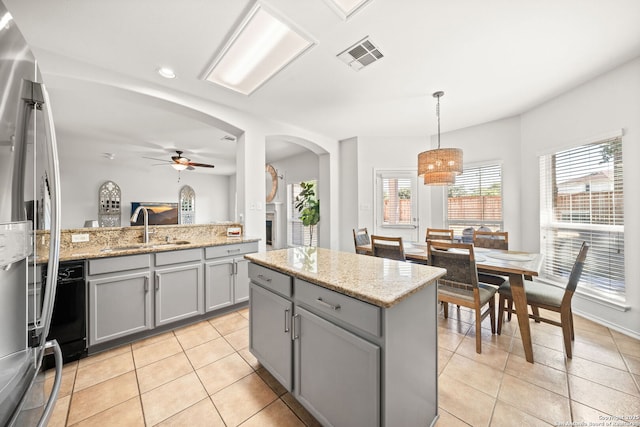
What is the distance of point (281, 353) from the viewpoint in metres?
1.51

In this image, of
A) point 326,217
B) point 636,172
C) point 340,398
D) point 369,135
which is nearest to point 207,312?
point 340,398

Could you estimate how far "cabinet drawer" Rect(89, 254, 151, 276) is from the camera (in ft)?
6.47

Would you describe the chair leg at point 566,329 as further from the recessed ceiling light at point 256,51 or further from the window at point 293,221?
→ the window at point 293,221

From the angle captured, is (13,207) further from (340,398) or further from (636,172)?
(636,172)

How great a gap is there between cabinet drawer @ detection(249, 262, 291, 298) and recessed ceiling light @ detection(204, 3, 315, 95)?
1.81 meters

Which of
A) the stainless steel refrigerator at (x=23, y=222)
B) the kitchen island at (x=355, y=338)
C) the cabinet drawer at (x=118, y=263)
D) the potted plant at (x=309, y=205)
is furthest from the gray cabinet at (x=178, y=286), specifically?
the potted plant at (x=309, y=205)

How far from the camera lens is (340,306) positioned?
1.13 meters

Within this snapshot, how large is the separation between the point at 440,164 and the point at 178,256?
296 centimetres

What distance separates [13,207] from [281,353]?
1.38 m

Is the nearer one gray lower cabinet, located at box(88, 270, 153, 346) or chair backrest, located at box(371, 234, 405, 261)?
gray lower cabinet, located at box(88, 270, 153, 346)

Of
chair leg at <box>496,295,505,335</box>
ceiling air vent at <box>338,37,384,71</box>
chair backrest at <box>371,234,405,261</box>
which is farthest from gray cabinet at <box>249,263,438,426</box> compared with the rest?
ceiling air vent at <box>338,37,384,71</box>

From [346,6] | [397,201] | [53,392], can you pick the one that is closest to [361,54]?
[346,6]

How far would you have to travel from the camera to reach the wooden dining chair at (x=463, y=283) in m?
1.99

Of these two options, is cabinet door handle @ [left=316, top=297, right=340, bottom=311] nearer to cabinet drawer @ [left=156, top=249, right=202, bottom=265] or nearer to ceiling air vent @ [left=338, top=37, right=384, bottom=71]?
cabinet drawer @ [left=156, top=249, right=202, bottom=265]
